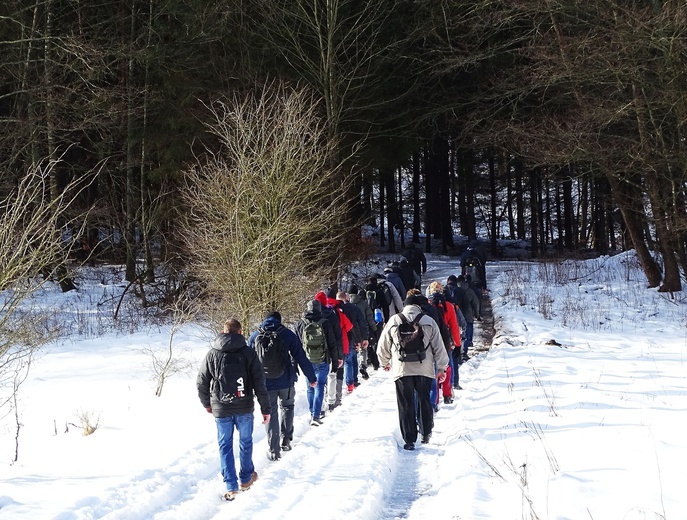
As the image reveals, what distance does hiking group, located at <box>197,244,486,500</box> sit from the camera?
284 inches

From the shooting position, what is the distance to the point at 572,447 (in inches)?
289

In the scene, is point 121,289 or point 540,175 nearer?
point 121,289

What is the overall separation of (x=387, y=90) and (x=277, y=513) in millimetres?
22226

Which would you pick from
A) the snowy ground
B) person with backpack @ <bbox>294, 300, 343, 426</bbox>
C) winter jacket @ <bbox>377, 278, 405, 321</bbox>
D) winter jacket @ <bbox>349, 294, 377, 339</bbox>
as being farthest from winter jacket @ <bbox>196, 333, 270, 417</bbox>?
winter jacket @ <bbox>377, 278, 405, 321</bbox>

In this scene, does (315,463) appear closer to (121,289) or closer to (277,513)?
(277,513)

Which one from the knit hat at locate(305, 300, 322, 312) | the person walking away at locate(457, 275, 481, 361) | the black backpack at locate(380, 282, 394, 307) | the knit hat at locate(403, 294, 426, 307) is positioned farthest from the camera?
the black backpack at locate(380, 282, 394, 307)

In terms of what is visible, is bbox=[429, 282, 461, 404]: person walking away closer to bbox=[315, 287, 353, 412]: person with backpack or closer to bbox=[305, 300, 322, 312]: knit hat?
bbox=[315, 287, 353, 412]: person with backpack

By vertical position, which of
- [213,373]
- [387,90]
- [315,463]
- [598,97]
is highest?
[387,90]

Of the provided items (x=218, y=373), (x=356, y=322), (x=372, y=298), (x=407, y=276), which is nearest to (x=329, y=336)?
(x=356, y=322)

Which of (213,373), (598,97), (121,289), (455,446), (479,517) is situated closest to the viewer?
(479,517)

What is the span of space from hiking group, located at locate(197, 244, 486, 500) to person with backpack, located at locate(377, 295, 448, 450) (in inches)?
0.5

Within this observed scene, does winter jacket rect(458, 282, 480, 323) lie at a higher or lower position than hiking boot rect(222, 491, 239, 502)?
higher

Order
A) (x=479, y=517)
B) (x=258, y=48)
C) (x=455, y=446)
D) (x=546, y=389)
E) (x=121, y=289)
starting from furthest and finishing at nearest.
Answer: (x=121, y=289)
(x=258, y=48)
(x=546, y=389)
(x=455, y=446)
(x=479, y=517)

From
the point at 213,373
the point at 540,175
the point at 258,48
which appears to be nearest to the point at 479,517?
the point at 213,373
